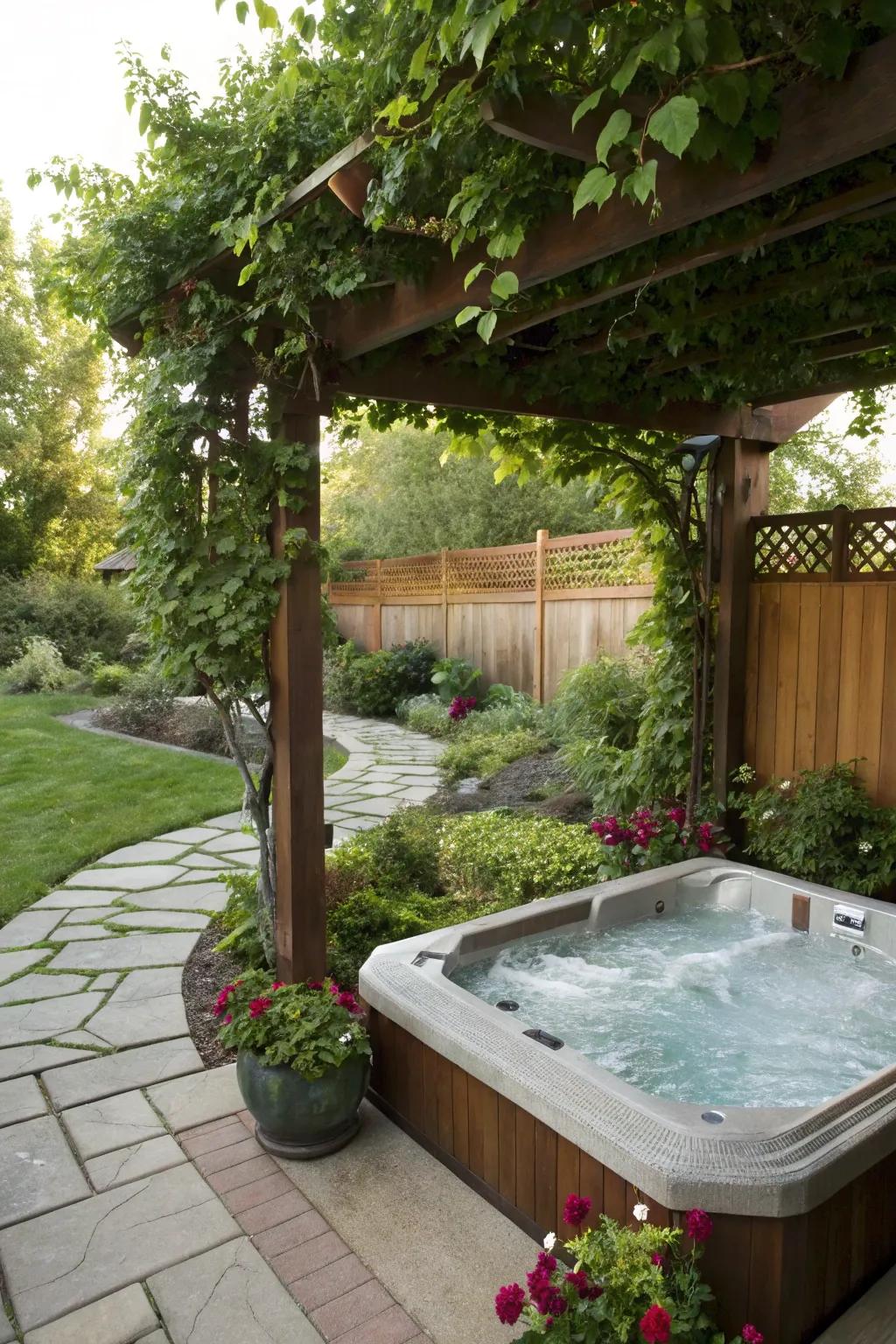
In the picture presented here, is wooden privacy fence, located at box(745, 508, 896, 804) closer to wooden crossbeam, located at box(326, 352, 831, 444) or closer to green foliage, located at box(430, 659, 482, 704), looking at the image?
wooden crossbeam, located at box(326, 352, 831, 444)

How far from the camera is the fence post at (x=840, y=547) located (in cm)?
412

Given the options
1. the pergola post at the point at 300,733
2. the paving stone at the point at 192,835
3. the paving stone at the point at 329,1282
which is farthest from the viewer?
the paving stone at the point at 192,835

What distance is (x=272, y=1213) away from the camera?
2.21 m

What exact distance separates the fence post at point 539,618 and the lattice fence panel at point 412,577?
6.49ft

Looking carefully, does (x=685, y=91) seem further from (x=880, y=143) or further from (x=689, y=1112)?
(x=689, y=1112)

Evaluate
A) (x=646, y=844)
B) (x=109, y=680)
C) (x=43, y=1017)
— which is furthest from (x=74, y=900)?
(x=109, y=680)

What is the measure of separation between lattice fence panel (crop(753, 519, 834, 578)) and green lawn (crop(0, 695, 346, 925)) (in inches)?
147

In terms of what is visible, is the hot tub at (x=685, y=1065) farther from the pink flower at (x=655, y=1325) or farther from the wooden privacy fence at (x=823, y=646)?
the wooden privacy fence at (x=823, y=646)

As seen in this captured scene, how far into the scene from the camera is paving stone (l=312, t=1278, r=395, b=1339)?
1.86 meters

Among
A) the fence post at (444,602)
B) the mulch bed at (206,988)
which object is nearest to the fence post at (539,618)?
the fence post at (444,602)

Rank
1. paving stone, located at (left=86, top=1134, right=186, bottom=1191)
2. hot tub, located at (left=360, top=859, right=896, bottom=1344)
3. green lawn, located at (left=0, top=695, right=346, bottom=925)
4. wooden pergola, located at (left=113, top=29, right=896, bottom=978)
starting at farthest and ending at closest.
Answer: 1. green lawn, located at (left=0, top=695, right=346, bottom=925)
2. paving stone, located at (left=86, top=1134, right=186, bottom=1191)
3. hot tub, located at (left=360, top=859, right=896, bottom=1344)
4. wooden pergola, located at (left=113, top=29, right=896, bottom=978)

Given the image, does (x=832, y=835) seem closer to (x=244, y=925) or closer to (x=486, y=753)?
(x=244, y=925)

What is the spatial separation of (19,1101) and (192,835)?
2748mm

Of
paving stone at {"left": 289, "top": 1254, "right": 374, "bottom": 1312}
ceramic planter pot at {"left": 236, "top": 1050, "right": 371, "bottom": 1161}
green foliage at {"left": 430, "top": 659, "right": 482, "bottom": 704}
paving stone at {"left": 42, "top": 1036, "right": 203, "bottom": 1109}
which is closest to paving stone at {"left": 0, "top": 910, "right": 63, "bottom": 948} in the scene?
paving stone at {"left": 42, "top": 1036, "right": 203, "bottom": 1109}
